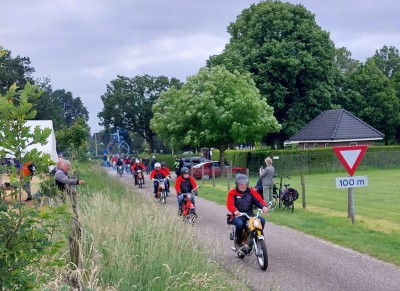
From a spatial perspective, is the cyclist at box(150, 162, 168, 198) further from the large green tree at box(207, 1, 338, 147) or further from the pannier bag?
the large green tree at box(207, 1, 338, 147)

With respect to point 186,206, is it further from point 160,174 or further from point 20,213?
point 20,213

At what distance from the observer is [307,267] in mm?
9734

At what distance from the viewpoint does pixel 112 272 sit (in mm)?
6695

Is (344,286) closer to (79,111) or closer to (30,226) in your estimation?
(30,226)

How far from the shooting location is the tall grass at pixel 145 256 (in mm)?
6379

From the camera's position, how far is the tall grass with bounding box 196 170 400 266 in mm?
11656

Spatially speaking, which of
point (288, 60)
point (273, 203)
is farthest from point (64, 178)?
point (288, 60)

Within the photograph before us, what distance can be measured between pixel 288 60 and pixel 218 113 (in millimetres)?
11482

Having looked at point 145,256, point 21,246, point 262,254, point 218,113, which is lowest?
point 262,254

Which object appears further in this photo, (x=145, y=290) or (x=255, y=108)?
(x=255, y=108)

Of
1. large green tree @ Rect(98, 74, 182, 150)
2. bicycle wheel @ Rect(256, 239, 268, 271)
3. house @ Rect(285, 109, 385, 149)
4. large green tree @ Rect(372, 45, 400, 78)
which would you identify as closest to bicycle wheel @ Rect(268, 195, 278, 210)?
bicycle wheel @ Rect(256, 239, 268, 271)

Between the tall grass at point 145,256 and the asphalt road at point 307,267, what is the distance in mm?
526

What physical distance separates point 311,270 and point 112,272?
4.00m

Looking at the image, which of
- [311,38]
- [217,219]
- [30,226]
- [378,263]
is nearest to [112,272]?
[30,226]
